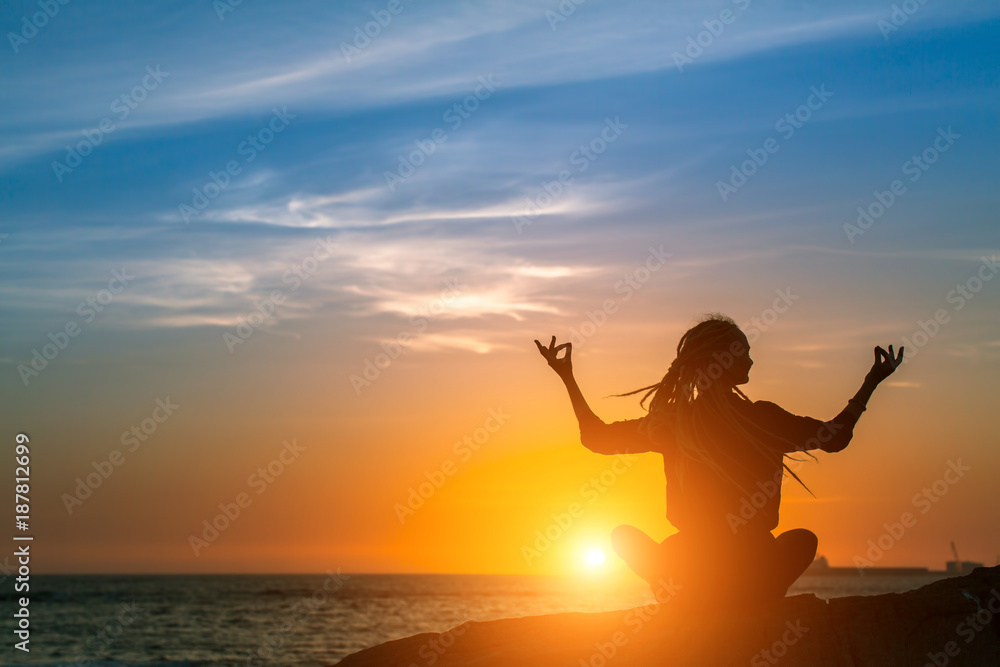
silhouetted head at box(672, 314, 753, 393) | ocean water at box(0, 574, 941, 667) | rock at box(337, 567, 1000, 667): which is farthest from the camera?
ocean water at box(0, 574, 941, 667)

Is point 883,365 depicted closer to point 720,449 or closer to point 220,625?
point 720,449

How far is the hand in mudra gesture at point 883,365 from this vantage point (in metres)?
4.89

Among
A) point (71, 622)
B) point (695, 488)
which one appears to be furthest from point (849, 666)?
point (71, 622)

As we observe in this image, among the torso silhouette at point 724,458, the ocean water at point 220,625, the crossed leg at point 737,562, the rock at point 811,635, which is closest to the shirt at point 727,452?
the torso silhouette at point 724,458

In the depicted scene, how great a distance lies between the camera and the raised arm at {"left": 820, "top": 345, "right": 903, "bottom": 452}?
4.69 metres

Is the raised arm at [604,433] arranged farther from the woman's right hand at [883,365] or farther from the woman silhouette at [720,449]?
the woman's right hand at [883,365]

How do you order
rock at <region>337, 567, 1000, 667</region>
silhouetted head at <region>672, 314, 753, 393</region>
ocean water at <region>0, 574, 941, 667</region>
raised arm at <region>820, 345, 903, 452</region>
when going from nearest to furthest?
1. raised arm at <region>820, 345, 903, 452</region>
2. silhouetted head at <region>672, 314, 753, 393</region>
3. rock at <region>337, 567, 1000, 667</region>
4. ocean water at <region>0, 574, 941, 667</region>

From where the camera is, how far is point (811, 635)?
210 inches

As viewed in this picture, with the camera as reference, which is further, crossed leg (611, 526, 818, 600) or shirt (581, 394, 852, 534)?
crossed leg (611, 526, 818, 600)

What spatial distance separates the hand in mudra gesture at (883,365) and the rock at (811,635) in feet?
5.18

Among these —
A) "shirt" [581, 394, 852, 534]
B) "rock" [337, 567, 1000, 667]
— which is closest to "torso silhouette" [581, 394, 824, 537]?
"shirt" [581, 394, 852, 534]

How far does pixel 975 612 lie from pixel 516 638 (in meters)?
3.04

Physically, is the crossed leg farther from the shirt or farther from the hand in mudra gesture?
the hand in mudra gesture

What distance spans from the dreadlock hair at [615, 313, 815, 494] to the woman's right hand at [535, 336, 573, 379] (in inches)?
19.3
